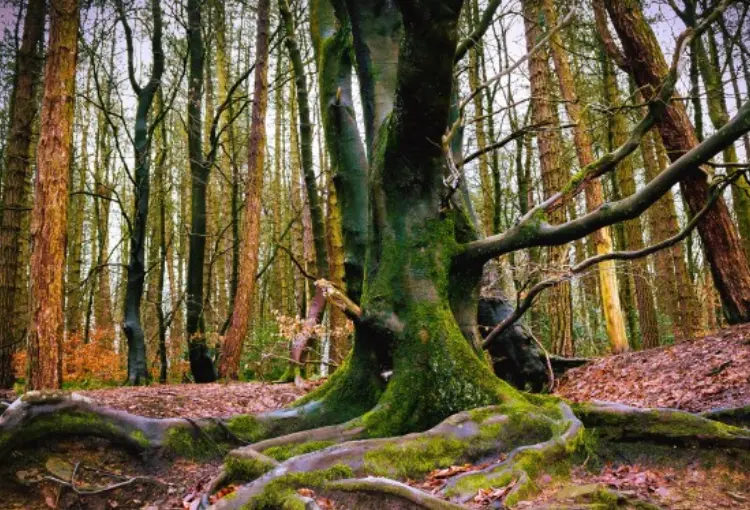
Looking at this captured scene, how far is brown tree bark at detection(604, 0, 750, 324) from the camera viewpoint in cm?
759

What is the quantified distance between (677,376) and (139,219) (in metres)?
10.4

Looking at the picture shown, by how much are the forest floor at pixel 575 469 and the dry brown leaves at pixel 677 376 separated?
0.6 inches

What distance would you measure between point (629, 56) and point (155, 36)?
10077 millimetres

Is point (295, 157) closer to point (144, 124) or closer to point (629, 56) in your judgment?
point (144, 124)

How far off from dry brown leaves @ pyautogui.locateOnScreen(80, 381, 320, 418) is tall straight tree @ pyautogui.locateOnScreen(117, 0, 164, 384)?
3.93 m

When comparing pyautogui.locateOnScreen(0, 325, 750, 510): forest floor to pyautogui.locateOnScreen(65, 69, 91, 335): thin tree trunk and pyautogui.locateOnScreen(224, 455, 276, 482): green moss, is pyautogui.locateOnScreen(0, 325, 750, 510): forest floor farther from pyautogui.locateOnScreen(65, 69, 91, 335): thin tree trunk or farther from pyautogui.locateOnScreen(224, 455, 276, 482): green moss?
pyautogui.locateOnScreen(65, 69, 91, 335): thin tree trunk

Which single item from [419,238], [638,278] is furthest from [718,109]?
[419,238]

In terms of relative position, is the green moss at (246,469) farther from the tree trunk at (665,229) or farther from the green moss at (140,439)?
the tree trunk at (665,229)

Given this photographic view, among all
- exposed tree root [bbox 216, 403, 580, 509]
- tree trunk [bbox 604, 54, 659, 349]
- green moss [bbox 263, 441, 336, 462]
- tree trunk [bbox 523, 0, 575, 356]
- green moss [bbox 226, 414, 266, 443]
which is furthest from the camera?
tree trunk [bbox 604, 54, 659, 349]

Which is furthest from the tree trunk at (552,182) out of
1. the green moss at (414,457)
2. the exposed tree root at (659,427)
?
the green moss at (414,457)

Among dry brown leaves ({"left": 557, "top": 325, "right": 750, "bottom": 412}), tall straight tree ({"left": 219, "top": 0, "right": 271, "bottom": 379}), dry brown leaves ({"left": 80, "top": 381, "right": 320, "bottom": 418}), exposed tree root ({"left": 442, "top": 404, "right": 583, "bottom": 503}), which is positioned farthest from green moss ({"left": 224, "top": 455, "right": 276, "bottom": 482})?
tall straight tree ({"left": 219, "top": 0, "right": 271, "bottom": 379})

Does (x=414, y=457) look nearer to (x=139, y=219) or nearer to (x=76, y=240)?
(x=139, y=219)

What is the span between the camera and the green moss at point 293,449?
3.68 m

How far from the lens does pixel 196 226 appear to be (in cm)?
1198
